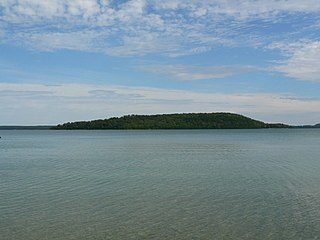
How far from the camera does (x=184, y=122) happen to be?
167375mm

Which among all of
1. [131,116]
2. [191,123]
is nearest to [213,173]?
[191,123]

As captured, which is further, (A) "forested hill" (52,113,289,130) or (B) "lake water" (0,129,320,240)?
(A) "forested hill" (52,113,289,130)

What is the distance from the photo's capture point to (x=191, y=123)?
16650 centimetres

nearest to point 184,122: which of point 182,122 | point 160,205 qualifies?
point 182,122

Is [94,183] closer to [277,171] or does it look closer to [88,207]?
[88,207]

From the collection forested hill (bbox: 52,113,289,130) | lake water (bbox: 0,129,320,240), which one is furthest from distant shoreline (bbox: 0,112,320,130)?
lake water (bbox: 0,129,320,240)

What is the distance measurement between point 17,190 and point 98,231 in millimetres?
7842

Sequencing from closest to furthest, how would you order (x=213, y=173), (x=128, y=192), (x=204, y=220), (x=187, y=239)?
(x=187, y=239) < (x=204, y=220) < (x=128, y=192) < (x=213, y=173)

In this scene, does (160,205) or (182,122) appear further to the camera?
(182,122)

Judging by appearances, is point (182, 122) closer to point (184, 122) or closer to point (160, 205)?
point (184, 122)

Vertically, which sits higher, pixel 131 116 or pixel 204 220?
pixel 131 116

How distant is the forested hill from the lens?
543 feet

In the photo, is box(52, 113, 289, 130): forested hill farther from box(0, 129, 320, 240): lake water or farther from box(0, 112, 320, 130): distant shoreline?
box(0, 129, 320, 240): lake water

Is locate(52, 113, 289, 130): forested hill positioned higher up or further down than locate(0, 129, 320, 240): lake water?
higher up
